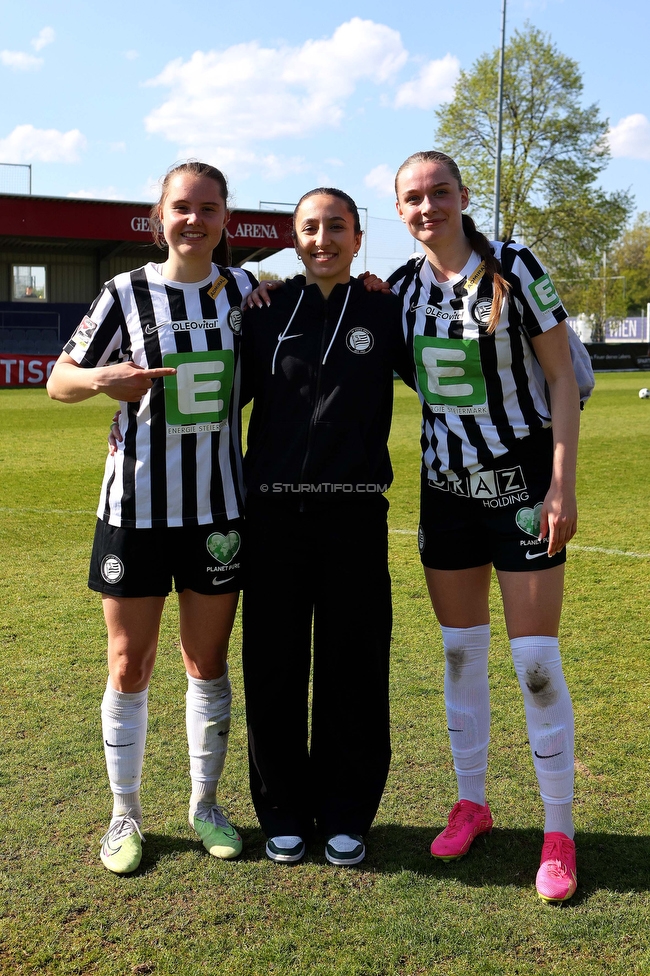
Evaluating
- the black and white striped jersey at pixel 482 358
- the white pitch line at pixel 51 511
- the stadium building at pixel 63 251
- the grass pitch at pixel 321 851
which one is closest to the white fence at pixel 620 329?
the stadium building at pixel 63 251

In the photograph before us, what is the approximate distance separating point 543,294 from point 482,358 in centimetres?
24

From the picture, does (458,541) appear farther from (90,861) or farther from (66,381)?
(90,861)

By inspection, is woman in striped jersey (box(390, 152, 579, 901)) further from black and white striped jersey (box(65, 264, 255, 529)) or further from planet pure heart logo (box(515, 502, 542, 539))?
black and white striped jersey (box(65, 264, 255, 529))

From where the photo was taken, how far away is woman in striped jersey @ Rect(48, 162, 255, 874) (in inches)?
103

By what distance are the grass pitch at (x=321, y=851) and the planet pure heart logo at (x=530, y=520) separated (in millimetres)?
945

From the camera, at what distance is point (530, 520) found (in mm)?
2557

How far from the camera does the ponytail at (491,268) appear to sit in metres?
2.48

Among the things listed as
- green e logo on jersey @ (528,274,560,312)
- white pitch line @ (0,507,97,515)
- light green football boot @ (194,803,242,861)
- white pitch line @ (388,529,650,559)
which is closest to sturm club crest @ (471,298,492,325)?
green e logo on jersey @ (528,274,560,312)

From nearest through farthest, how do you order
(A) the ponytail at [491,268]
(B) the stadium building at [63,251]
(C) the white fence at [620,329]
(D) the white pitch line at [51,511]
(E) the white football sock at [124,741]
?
(A) the ponytail at [491,268], (E) the white football sock at [124,741], (D) the white pitch line at [51,511], (B) the stadium building at [63,251], (C) the white fence at [620,329]

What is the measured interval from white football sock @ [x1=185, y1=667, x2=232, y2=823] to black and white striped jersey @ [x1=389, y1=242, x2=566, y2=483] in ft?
3.10

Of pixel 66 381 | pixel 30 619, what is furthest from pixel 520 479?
pixel 30 619

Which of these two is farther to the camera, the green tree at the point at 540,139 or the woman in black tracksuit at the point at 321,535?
the green tree at the point at 540,139

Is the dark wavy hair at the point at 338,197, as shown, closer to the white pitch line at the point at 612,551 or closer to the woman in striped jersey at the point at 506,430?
the woman in striped jersey at the point at 506,430

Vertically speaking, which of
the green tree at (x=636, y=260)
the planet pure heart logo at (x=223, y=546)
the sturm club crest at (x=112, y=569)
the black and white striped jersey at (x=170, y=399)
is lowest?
the sturm club crest at (x=112, y=569)
